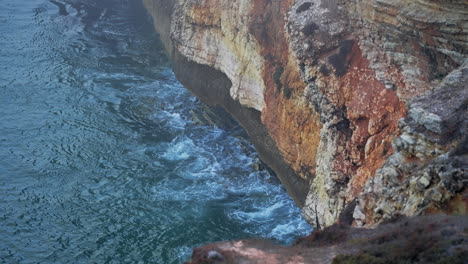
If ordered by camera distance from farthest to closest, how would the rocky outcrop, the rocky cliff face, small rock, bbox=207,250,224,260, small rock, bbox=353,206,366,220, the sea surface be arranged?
the sea surface → small rock, bbox=353,206,366,220 → the rocky cliff face → small rock, bbox=207,250,224,260 → the rocky outcrop

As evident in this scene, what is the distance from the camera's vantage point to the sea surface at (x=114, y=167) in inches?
1267

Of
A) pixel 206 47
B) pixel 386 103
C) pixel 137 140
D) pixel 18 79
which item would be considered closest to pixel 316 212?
pixel 386 103

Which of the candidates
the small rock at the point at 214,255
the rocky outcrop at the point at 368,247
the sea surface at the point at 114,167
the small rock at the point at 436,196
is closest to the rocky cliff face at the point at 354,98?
the small rock at the point at 436,196

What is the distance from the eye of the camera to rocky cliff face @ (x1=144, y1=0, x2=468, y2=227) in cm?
2273

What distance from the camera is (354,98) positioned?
31.2 m

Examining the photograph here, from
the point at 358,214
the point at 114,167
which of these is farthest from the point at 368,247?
the point at 114,167

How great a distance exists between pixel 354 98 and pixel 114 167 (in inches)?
713

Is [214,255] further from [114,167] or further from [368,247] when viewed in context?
[114,167]

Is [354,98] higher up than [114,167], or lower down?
higher up

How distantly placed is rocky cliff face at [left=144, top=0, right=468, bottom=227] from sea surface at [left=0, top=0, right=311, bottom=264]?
3.18 m

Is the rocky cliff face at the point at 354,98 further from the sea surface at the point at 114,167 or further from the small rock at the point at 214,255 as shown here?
the small rock at the point at 214,255

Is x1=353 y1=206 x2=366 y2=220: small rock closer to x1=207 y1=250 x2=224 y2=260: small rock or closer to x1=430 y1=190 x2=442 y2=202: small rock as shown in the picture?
x1=430 y1=190 x2=442 y2=202: small rock

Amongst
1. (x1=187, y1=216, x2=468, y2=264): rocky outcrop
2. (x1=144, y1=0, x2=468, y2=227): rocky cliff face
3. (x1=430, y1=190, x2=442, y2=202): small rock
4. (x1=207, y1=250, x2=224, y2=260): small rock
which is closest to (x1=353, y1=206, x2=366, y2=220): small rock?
(x1=144, y1=0, x2=468, y2=227): rocky cliff face

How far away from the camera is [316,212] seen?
105ft
